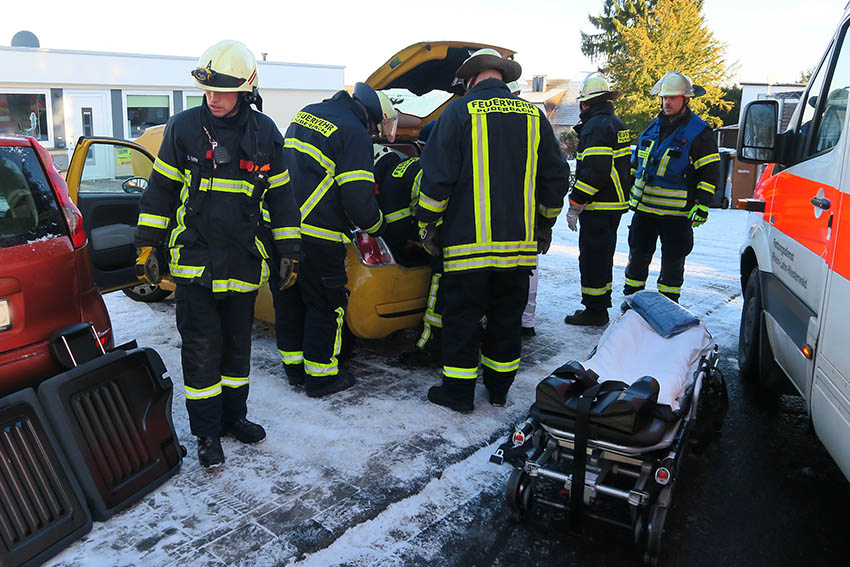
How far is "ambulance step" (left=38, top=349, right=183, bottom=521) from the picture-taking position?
282cm

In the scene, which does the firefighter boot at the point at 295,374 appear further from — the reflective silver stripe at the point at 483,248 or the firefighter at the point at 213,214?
the reflective silver stripe at the point at 483,248

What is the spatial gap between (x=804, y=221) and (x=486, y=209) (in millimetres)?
1605

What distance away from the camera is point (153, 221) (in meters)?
3.18

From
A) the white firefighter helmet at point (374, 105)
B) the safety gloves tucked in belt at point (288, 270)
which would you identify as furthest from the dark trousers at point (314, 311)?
the white firefighter helmet at point (374, 105)

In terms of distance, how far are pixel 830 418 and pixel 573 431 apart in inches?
38.4

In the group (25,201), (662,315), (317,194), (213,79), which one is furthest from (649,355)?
(25,201)

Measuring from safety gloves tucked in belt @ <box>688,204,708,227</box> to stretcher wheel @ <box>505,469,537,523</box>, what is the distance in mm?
3415

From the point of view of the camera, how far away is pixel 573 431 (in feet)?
9.16

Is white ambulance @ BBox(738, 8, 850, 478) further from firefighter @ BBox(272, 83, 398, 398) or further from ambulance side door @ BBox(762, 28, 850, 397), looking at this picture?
firefighter @ BBox(272, 83, 398, 398)

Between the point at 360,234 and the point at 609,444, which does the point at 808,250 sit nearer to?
the point at 609,444

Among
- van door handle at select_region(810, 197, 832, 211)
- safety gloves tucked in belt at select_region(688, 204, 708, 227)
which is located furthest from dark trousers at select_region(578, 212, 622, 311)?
van door handle at select_region(810, 197, 832, 211)

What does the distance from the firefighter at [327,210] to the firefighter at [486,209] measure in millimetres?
431

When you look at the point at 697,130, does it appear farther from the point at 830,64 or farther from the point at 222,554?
the point at 222,554

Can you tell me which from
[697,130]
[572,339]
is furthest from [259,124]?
[697,130]
